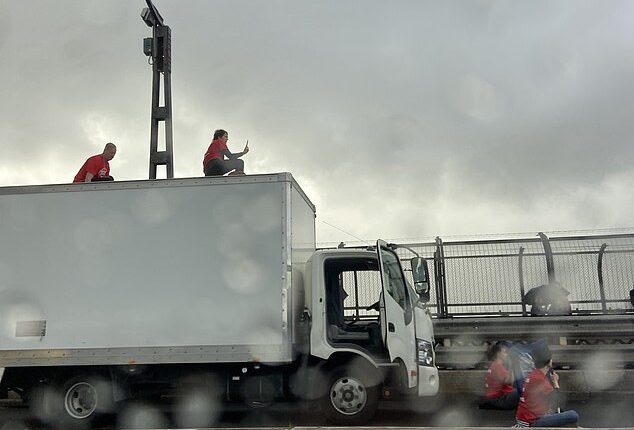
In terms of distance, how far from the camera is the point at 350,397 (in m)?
7.97

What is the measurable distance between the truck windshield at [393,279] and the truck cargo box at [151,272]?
117 centimetres

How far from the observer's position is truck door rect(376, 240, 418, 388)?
7.94 metres

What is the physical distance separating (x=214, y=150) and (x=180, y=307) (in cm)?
279

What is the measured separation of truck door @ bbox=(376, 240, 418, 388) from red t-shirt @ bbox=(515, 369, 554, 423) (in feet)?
7.07

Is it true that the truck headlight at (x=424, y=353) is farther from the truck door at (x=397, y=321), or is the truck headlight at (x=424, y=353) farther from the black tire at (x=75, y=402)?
the black tire at (x=75, y=402)

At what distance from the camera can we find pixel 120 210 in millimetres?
8180

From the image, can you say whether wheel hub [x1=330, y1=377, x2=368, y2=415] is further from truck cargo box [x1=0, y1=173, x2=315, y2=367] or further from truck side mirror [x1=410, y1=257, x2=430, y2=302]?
truck side mirror [x1=410, y1=257, x2=430, y2=302]

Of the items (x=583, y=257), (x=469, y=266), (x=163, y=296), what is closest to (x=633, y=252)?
(x=583, y=257)

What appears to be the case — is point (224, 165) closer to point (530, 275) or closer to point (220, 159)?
point (220, 159)

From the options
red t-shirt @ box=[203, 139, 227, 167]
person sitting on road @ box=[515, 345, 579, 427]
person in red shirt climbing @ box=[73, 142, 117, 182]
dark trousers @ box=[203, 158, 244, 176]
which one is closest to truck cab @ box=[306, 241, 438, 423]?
dark trousers @ box=[203, 158, 244, 176]

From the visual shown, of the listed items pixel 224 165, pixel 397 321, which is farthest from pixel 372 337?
pixel 224 165

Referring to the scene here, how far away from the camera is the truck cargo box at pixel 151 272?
774cm

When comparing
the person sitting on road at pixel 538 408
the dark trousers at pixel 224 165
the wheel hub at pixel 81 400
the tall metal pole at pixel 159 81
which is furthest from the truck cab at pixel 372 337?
the tall metal pole at pixel 159 81

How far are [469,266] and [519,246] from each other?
950 millimetres
